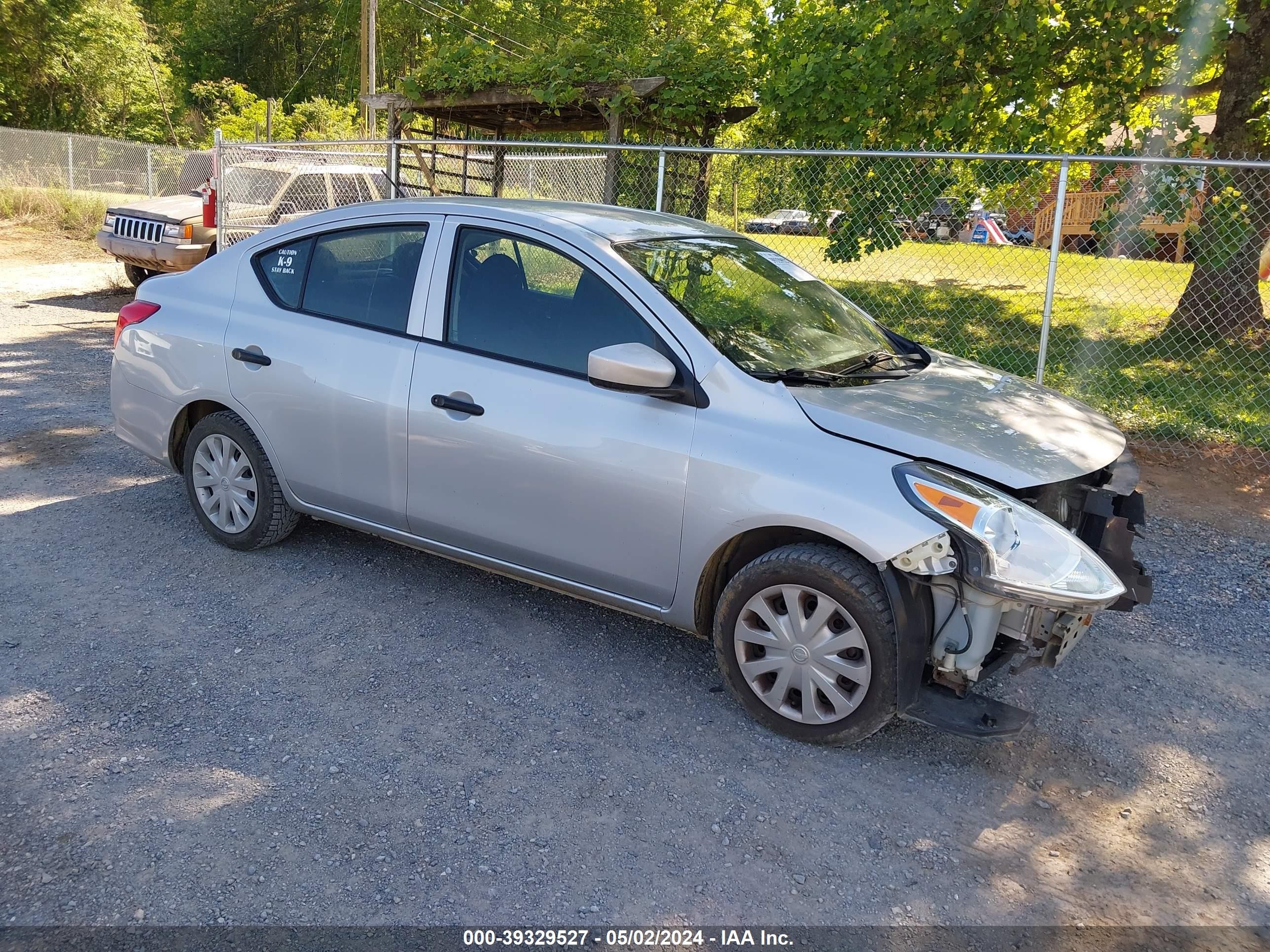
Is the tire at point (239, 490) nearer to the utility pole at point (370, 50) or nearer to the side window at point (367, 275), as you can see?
the side window at point (367, 275)

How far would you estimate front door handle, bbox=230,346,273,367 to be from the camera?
4.79 metres

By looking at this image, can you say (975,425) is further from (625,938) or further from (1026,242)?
(1026,242)

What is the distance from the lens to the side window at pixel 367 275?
454 centimetres

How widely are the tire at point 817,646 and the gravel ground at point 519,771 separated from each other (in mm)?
137

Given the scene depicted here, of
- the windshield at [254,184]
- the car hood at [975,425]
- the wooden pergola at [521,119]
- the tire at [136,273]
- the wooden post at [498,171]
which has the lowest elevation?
the tire at [136,273]

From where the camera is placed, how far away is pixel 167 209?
1291cm

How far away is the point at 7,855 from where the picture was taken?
289 cm

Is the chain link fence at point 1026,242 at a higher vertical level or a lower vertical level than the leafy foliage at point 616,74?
lower

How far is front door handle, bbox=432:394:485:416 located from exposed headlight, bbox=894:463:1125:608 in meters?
1.67

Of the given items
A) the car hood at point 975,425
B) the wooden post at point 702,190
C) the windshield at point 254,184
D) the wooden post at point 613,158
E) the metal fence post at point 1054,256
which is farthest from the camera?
the windshield at point 254,184

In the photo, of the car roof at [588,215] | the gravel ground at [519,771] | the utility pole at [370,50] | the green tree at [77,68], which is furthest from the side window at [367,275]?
the green tree at [77,68]

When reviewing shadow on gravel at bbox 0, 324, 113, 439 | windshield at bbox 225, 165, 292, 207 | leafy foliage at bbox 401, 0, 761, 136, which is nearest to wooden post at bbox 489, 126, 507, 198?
leafy foliage at bbox 401, 0, 761, 136

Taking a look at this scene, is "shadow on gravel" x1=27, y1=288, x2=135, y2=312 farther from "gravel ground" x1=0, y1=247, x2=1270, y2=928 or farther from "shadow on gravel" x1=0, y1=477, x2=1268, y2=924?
"shadow on gravel" x1=0, y1=477, x2=1268, y2=924

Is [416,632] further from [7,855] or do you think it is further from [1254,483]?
[1254,483]
